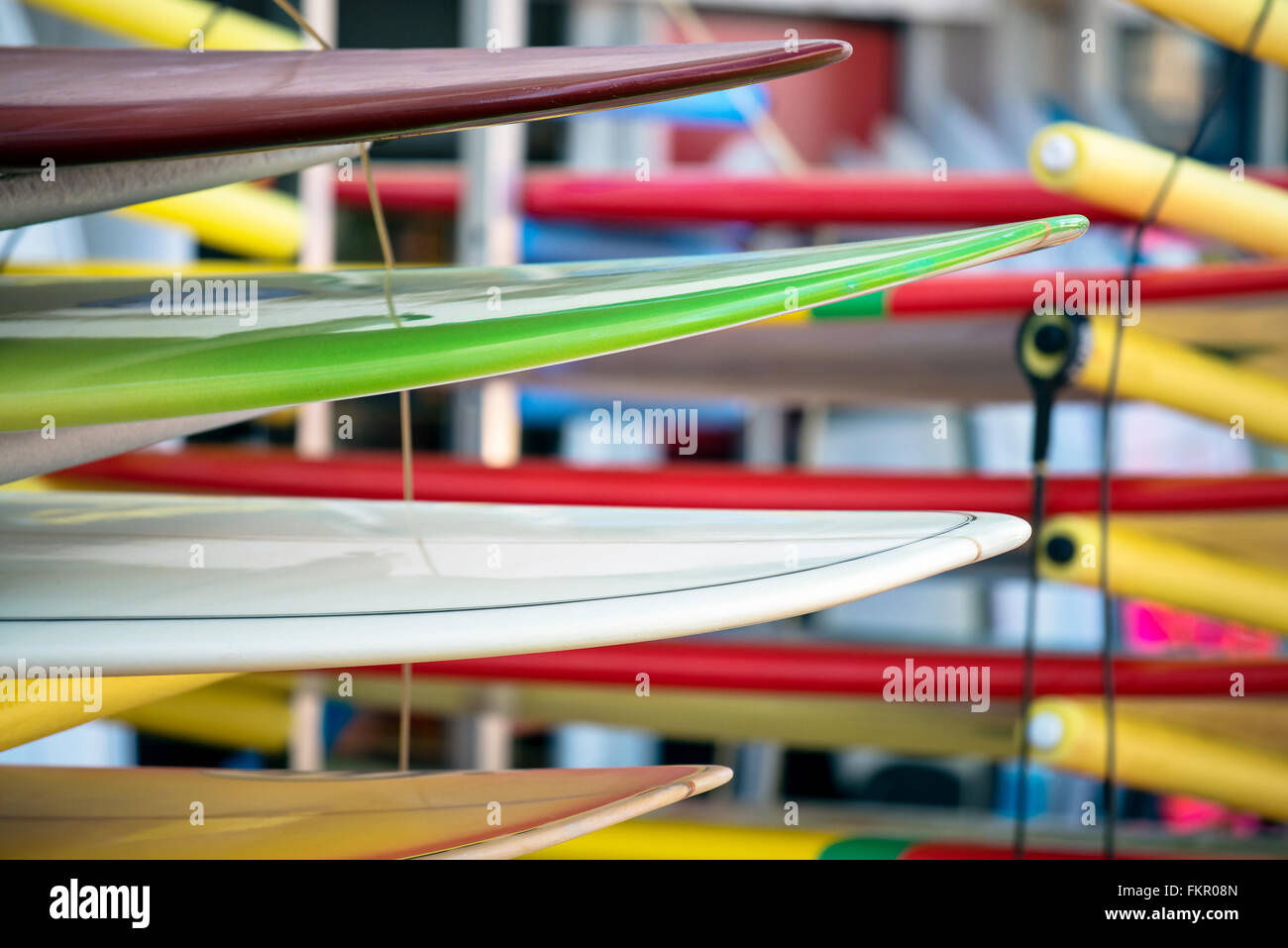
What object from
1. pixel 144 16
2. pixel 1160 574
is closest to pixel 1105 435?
pixel 1160 574

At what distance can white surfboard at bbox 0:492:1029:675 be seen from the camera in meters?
0.48

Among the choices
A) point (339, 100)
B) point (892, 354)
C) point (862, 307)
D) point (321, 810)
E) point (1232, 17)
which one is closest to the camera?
point (339, 100)

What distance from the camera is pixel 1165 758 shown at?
2.93 feet

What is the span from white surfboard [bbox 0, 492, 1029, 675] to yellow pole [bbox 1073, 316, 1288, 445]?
1.43ft

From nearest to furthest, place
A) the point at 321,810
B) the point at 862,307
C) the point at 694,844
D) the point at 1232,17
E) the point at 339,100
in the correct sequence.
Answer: the point at 339,100, the point at 321,810, the point at 1232,17, the point at 694,844, the point at 862,307

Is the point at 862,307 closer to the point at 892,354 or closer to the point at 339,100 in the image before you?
the point at 892,354

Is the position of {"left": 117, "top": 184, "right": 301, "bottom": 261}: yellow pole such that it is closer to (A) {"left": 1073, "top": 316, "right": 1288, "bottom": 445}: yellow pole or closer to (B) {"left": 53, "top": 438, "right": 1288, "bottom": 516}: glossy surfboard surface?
(B) {"left": 53, "top": 438, "right": 1288, "bottom": 516}: glossy surfboard surface

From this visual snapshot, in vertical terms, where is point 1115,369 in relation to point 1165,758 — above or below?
above

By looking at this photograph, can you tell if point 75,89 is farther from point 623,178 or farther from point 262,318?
point 623,178

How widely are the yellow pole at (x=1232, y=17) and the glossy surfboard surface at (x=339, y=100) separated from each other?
0.46 meters

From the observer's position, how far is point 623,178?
4.49 ft

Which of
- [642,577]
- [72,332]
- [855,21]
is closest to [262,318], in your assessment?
[72,332]

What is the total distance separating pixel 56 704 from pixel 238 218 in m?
Answer: 0.91

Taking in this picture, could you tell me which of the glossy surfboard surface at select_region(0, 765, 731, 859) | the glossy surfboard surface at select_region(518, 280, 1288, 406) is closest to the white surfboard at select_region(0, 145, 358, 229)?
the glossy surfboard surface at select_region(0, 765, 731, 859)
